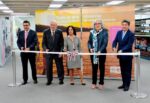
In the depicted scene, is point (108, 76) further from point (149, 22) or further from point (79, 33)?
point (149, 22)

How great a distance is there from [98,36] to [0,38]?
16.0 feet

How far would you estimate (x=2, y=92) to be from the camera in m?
5.63

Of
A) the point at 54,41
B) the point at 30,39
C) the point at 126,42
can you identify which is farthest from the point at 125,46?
the point at 30,39

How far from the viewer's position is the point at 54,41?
6219 millimetres

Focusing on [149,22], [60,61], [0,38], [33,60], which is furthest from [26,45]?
[149,22]

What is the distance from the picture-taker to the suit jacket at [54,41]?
6223 mm

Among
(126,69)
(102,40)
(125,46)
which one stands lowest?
(126,69)

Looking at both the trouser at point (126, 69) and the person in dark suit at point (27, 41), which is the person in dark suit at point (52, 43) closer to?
the person in dark suit at point (27, 41)

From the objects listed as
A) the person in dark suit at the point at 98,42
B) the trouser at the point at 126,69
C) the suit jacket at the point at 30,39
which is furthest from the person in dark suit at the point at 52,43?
the trouser at the point at 126,69

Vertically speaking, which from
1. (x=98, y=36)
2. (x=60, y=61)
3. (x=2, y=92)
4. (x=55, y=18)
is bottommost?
(x=2, y=92)

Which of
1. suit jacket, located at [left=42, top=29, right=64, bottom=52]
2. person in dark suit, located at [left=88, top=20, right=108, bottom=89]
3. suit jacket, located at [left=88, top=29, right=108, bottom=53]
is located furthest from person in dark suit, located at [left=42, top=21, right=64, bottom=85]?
suit jacket, located at [left=88, top=29, right=108, bottom=53]

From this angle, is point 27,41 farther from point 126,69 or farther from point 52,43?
point 126,69

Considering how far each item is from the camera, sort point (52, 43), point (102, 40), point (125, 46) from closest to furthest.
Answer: point (125, 46) → point (102, 40) → point (52, 43)

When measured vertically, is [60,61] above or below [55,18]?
below
